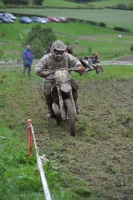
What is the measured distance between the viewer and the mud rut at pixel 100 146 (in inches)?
303

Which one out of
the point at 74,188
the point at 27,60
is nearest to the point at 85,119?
the point at 74,188

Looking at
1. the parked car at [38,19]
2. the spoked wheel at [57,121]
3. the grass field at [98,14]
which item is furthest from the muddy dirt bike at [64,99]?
the parked car at [38,19]

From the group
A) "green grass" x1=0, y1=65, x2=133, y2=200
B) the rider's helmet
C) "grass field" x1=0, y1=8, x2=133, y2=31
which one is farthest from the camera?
"grass field" x1=0, y1=8, x2=133, y2=31

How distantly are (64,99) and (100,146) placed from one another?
6.31 feet

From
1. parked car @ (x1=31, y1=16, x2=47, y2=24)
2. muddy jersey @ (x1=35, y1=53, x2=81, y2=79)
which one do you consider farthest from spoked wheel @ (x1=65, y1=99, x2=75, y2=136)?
parked car @ (x1=31, y1=16, x2=47, y2=24)

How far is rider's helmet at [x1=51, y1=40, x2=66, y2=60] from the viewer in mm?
11969

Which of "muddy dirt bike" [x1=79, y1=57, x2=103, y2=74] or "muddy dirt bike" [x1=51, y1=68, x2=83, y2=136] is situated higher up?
"muddy dirt bike" [x1=51, y1=68, x2=83, y2=136]

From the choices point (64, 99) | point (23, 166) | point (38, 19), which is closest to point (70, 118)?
point (64, 99)

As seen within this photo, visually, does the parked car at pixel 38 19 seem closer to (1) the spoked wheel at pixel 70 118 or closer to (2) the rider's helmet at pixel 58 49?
(2) the rider's helmet at pixel 58 49

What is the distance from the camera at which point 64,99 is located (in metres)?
11.6

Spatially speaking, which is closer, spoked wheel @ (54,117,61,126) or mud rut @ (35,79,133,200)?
mud rut @ (35,79,133,200)

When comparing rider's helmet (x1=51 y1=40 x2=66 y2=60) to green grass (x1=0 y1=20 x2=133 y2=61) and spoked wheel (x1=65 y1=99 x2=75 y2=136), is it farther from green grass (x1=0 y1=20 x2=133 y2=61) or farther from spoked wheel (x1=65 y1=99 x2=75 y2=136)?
green grass (x1=0 y1=20 x2=133 y2=61)

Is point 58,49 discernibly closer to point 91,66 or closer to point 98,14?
point 91,66

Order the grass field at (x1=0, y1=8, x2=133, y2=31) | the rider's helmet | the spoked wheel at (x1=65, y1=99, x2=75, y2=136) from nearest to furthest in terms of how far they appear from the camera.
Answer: the spoked wheel at (x1=65, y1=99, x2=75, y2=136) < the rider's helmet < the grass field at (x1=0, y1=8, x2=133, y2=31)
